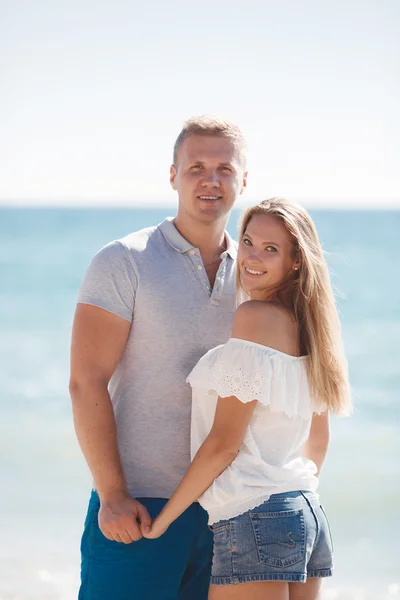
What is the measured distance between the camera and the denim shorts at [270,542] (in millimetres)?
2244

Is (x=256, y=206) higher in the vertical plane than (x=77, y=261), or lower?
lower

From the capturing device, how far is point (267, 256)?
245 centimetres

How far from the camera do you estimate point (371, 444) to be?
8.25 m

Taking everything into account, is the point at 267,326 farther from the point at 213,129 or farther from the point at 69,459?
the point at 69,459

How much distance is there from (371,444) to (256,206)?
616cm

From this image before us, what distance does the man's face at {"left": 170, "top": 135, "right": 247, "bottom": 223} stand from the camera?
9.00 feet

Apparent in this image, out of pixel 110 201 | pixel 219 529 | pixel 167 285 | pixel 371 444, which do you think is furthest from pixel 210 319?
pixel 110 201

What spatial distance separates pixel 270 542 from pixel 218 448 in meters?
0.28

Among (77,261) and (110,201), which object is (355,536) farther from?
(110,201)

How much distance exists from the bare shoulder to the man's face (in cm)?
50

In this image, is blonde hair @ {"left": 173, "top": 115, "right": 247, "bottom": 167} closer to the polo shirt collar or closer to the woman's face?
the polo shirt collar

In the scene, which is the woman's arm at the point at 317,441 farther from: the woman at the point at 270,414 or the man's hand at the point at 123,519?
the man's hand at the point at 123,519

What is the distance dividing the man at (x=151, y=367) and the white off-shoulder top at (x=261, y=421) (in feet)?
0.80

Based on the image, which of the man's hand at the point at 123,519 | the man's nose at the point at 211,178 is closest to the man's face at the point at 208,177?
the man's nose at the point at 211,178
